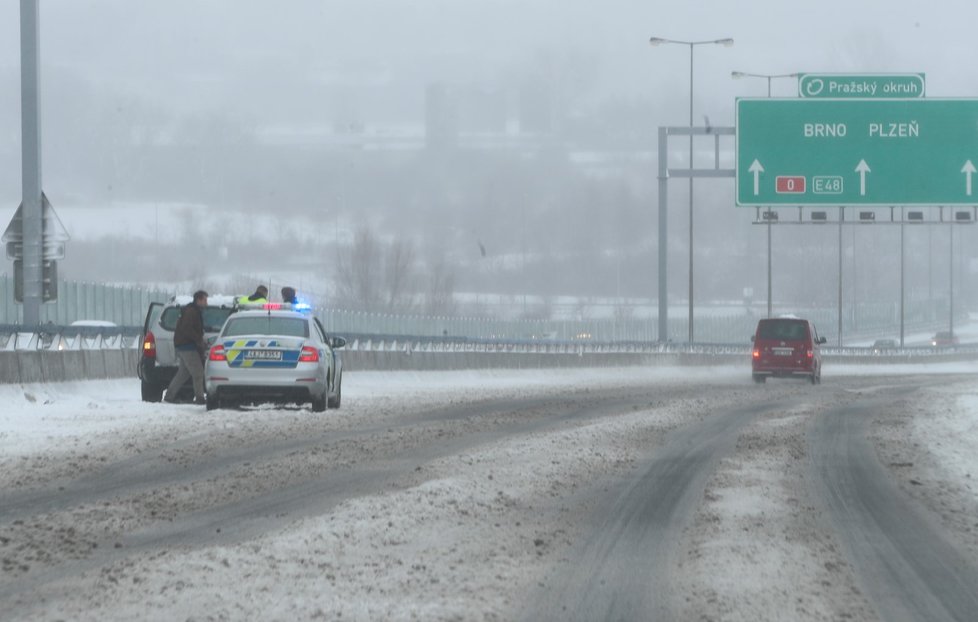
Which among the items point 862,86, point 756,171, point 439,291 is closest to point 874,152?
point 862,86

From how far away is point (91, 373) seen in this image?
88.9ft

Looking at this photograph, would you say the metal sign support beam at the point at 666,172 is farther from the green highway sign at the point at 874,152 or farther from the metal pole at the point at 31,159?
the metal pole at the point at 31,159

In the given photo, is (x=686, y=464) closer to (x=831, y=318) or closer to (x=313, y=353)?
(x=313, y=353)

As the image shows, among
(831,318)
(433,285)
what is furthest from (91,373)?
(831,318)

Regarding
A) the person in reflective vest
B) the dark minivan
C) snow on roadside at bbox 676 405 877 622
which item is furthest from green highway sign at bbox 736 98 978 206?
snow on roadside at bbox 676 405 877 622

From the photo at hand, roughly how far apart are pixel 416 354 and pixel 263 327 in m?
21.8

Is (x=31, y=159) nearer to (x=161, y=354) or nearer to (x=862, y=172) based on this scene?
(x=161, y=354)

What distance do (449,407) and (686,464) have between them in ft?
34.1

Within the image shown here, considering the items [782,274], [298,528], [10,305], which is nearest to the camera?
[298,528]

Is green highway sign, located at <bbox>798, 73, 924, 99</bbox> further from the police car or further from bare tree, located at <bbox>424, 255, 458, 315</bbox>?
bare tree, located at <bbox>424, 255, 458, 315</bbox>

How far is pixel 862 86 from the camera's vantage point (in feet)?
145

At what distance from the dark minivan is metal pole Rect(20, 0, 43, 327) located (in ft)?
82.4

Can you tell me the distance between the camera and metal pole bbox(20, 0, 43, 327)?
23734mm

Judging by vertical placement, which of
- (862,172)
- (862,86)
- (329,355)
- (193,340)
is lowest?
(329,355)
